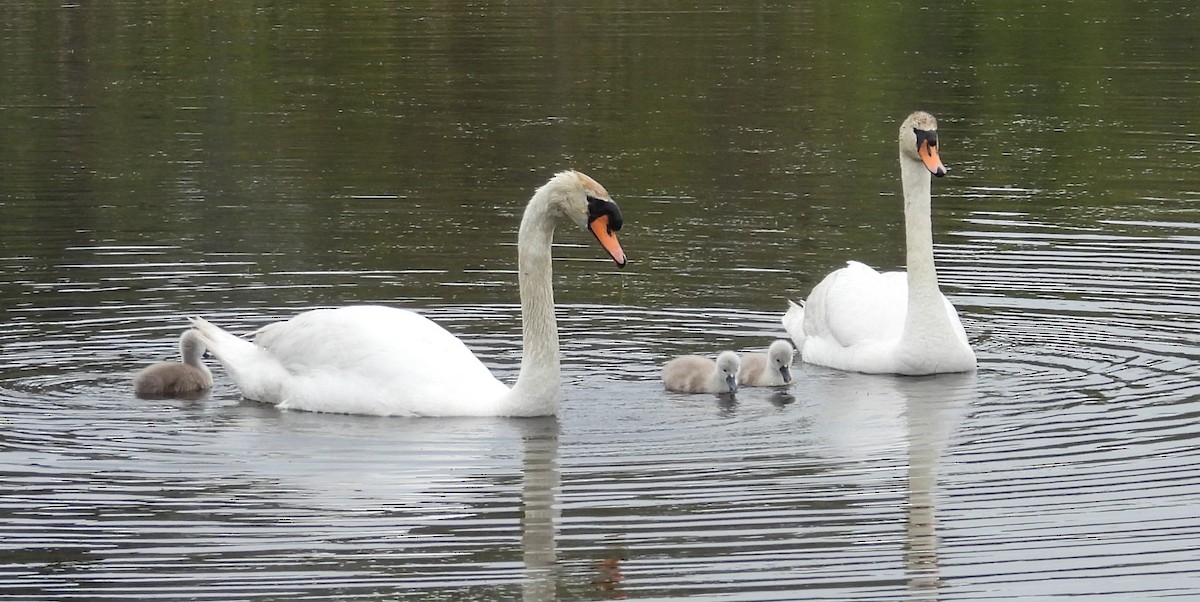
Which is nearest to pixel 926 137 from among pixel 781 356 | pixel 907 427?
pixel 781 356

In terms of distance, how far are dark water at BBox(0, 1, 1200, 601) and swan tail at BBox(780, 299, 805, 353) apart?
0.12 metres

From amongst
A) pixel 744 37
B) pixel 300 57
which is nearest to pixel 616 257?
pixel 300 57

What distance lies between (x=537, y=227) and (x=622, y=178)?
434 inches

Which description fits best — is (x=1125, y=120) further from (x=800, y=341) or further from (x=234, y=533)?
(x=234, y=533)

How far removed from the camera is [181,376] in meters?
13.1

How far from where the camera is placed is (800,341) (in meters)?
15.0

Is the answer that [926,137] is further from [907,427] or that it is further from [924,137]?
[907,427]

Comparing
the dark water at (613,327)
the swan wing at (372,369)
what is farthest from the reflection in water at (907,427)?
the swan wing at (372,369)

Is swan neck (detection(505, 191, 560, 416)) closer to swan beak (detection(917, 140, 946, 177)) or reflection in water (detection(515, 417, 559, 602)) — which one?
reflection in water (detection(515, 417, 559, 602))

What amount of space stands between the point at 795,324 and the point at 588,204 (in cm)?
367

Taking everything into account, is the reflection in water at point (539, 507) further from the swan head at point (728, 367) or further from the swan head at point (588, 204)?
the swan head at point (728, 367)

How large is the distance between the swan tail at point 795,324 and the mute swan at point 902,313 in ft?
0.03

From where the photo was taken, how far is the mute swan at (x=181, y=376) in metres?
12.9

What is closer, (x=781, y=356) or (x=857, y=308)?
(x=781, y=356)
